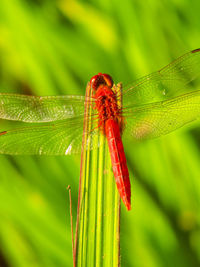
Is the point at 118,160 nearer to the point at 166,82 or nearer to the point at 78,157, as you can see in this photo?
the point at 78,157

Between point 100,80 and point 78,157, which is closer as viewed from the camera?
point 100,80

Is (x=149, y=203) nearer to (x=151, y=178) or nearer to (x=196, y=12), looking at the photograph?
(x=151, y=178)

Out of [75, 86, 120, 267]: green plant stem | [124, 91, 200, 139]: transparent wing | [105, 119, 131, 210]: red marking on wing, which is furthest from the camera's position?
[124, 91, 200, 139]: transparent wing

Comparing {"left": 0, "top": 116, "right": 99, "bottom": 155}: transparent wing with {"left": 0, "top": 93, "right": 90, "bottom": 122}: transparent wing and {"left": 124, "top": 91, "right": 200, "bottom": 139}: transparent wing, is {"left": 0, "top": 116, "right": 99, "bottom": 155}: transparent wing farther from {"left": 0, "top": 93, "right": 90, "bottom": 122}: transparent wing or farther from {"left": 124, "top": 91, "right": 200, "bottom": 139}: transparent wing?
{"left": 124, "top": 91, "right": 200, "bottom": 139}: transparent wing

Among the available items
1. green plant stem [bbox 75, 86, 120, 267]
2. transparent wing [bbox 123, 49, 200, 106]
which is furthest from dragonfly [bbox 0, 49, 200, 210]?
green plant stem [bbox 75, 86, 120, 267]

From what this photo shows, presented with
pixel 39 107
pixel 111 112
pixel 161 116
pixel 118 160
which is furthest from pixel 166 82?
pixel 39 107

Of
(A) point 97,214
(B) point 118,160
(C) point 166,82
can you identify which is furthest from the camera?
(C) point 166,82

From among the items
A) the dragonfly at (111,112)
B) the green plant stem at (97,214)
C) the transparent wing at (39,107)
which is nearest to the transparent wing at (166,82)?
the dragonfly at (111,112)

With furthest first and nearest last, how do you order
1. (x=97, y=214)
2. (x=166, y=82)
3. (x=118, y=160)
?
(x=166, y=82), (x=118, y=160), (x=97, y=214)
